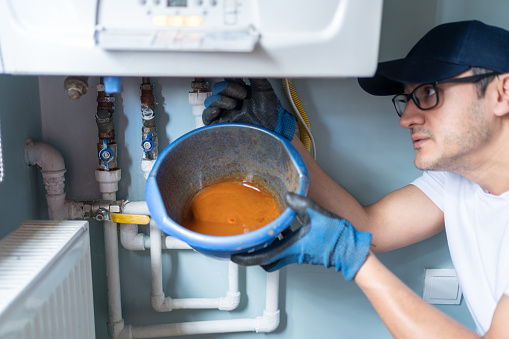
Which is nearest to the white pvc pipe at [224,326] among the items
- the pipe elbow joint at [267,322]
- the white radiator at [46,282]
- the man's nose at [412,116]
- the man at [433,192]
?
the pipe elbow joint at [267,322]

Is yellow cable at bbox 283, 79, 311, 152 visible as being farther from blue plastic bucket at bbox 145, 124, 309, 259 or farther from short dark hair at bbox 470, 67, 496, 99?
short dark hair at bbox 470, 67, 496, 99

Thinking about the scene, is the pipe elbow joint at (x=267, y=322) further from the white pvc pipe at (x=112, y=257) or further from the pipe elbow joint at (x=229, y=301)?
the white pvc pipe at (x=112, y=257)

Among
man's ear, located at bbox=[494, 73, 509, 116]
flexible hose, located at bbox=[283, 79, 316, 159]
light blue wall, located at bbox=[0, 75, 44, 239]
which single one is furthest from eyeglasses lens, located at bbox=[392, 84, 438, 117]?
light blue wall, located at bbox=[0, 75, 44, 239]

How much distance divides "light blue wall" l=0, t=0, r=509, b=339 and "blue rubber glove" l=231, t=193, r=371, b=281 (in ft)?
1.19

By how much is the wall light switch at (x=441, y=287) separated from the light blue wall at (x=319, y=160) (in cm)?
2

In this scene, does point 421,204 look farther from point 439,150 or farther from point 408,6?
point 408,6

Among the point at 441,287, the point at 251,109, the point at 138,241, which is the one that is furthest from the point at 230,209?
the point at 441,287

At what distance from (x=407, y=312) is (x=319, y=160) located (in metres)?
0.47

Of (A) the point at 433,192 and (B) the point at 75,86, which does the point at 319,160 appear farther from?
(B) the point at 75,86

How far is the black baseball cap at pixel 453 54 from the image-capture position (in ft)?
2.75

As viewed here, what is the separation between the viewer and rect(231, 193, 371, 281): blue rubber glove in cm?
80

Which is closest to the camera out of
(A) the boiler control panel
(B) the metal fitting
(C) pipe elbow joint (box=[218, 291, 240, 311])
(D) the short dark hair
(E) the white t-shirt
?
(A) the boiler control panel

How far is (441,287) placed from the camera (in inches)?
49.2

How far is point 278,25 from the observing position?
0.66m
